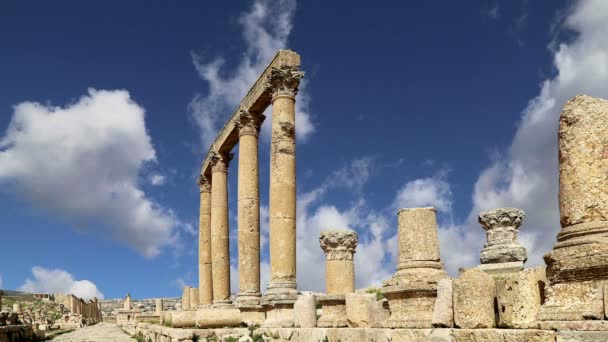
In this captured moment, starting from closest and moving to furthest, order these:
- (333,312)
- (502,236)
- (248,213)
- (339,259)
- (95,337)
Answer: (333,312)
(339,259)
(502,236)
(248,213)
(95,337)

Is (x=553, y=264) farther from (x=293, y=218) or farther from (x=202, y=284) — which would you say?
(x=202, y=284)

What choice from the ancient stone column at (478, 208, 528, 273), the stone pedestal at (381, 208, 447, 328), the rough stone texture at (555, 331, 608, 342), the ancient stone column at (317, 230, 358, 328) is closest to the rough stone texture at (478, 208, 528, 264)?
the ancient stone column at (478, 208, 528, 273)

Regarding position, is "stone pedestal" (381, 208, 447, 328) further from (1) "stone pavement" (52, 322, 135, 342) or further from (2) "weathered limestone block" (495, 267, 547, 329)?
(1) "stone pavement" (52, 322, 135, 342)

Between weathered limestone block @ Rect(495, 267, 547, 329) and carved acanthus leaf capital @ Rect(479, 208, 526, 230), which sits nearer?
weathered limestone block @ Rect(495, 267, 547, 329)

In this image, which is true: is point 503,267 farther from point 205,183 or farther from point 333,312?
point 205,183

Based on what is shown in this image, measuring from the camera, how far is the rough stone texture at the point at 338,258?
1855 centimetres

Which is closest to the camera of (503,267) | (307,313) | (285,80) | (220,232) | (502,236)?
(307,313)

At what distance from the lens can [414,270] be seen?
10.7 meters

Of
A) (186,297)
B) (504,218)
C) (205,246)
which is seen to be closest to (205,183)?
(205,246)

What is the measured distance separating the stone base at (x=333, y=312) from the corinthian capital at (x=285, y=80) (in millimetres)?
8901

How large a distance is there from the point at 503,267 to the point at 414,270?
7.91m

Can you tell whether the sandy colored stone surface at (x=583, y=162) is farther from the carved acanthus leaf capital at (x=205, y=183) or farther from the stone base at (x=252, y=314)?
the carved acanthus leaf capital at (x=205, y=183)

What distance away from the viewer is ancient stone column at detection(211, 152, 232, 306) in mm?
26266

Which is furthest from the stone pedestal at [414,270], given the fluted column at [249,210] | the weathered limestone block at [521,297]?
the fluted column at [249,210]
